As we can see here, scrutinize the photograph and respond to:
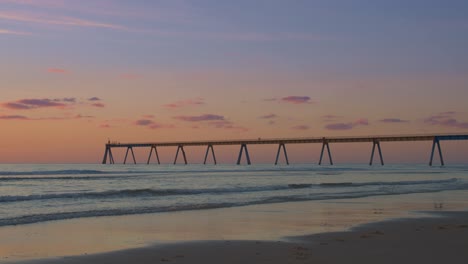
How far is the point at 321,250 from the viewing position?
11.0m

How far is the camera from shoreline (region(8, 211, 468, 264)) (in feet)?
32.7

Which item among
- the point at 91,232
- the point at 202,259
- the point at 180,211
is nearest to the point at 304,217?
the point at 180,211

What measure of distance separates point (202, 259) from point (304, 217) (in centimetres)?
796

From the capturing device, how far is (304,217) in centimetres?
1759

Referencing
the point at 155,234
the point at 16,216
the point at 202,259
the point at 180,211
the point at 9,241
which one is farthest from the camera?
the point at 180,211

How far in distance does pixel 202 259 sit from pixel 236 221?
6.23 meters

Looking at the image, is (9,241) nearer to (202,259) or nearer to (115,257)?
(115,257)

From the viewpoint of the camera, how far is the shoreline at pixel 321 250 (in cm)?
998

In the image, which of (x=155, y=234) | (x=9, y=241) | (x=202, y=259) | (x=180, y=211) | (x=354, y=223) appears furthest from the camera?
(x=180, y=211)

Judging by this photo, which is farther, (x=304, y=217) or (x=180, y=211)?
(x=180, y=211)

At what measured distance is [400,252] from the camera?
10.7m

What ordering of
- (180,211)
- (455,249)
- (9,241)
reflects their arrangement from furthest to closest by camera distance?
1. (180,211)
2. (9,241)
3. (455,249)

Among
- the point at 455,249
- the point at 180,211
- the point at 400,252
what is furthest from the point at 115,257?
the point at 180,211

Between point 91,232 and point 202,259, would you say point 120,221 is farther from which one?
point 202,259
